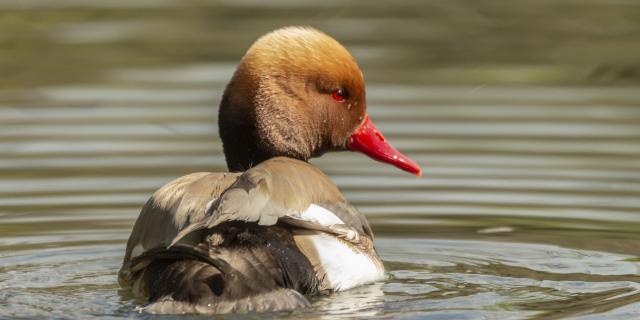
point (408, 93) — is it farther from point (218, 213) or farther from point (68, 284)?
point (218, 213)

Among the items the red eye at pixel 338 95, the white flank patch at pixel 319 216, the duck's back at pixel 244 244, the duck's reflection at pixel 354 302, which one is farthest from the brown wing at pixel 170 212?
the red eye at pixel 338 95

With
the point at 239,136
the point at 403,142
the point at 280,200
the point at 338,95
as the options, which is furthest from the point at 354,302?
the point at 403,142

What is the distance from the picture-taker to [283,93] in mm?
7555

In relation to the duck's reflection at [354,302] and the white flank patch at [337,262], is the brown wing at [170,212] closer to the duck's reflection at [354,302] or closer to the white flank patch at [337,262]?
the white flank patch at [337,262]

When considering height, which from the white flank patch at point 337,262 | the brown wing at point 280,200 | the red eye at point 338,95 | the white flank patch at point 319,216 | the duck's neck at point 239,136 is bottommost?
the white flank patch at point 337,262

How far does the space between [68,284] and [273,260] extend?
3.87ft

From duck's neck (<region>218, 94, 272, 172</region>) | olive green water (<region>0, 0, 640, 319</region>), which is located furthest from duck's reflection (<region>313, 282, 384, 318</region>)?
duck's neck (<region>218, 94, 272, 172</region>)

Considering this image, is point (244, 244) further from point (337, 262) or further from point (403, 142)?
point (403, 142)

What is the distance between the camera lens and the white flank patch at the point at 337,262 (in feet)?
21.9

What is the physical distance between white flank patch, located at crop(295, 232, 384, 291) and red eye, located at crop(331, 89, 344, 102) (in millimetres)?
919

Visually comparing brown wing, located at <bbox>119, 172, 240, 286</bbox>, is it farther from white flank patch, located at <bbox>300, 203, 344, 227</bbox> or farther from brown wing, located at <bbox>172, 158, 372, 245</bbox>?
white flank patch, located at <bbox>300, 203, 344, 227</bbox>

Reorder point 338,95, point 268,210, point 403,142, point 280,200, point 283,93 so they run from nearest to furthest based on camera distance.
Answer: point 268,210, point 280,200, point 283,93, point 338,95, point 403,142

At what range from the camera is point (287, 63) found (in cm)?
751

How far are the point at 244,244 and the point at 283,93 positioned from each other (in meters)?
1.33
